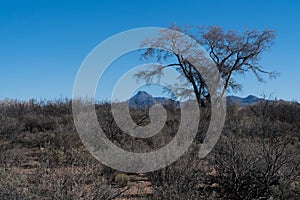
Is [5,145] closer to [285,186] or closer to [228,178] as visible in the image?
[228,178]

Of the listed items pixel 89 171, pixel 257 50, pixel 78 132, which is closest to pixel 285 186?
pixel 89 171

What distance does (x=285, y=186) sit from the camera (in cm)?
631

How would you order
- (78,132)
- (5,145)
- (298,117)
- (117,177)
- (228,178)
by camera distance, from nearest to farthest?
1. (228,178)
2. (117,177)
3. (5,145)
4. (78,132)
5. (298,117)

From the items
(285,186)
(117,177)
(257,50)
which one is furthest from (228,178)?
(257,50)

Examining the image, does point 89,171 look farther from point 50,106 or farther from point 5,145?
point 50,106

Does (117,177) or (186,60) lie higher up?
(186,60)

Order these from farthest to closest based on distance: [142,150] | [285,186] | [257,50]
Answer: [257,50]
[142,150]
[285,186]

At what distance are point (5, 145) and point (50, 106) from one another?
10.3m

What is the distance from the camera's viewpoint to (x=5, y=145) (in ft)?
40.9

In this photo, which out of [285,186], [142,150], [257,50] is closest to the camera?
[285,186]


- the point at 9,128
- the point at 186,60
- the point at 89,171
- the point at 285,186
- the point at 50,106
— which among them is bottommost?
the point at 285,186

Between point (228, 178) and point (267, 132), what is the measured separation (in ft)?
28.9

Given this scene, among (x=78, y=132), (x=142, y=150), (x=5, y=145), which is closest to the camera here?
(x=142, y=150)

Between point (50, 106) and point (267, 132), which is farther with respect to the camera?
point (50, 106)
